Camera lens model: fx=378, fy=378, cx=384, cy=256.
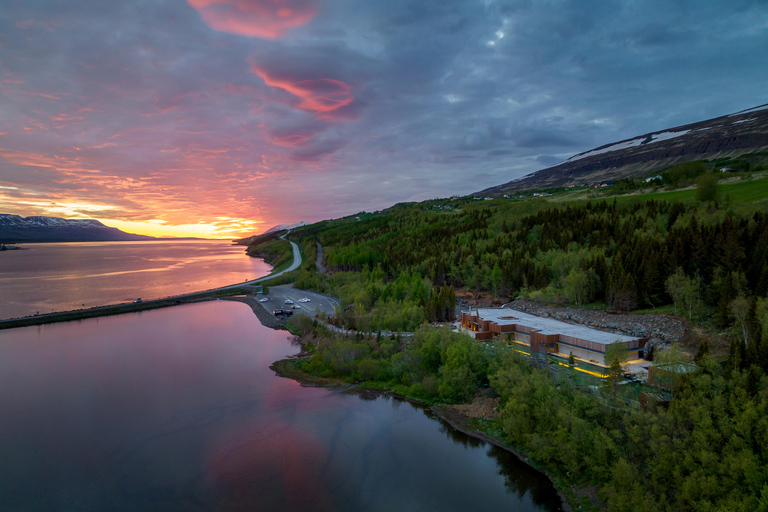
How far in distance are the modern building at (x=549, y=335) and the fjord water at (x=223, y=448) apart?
1067 cm

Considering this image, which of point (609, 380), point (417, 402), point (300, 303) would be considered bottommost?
point (417, 402)

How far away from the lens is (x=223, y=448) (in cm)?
2378

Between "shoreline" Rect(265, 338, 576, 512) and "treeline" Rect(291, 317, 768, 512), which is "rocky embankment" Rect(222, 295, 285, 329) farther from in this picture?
"treeline" Rect(291, 317, 768, 512)

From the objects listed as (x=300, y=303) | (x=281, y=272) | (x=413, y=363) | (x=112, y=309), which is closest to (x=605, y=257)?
(x=413, y=363)

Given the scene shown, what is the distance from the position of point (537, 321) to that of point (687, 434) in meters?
21.0

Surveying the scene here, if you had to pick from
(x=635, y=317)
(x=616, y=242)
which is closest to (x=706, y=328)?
(x=635, y=317)

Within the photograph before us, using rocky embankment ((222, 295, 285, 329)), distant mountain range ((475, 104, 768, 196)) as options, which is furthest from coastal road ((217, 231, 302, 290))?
distant mountain range ((475, 104, 768, 196))

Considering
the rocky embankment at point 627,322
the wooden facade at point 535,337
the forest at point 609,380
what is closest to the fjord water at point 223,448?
the forest at point 609,380

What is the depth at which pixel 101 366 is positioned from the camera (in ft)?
127

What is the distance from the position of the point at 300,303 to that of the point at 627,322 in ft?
163

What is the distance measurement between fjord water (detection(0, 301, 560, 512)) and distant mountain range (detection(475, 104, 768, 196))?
134 meters

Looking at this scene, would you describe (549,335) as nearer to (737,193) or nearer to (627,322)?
(627,322)

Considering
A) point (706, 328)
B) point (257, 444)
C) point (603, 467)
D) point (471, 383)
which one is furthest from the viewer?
point (471, 383)

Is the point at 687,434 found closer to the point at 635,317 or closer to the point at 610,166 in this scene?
the point at 635,317
